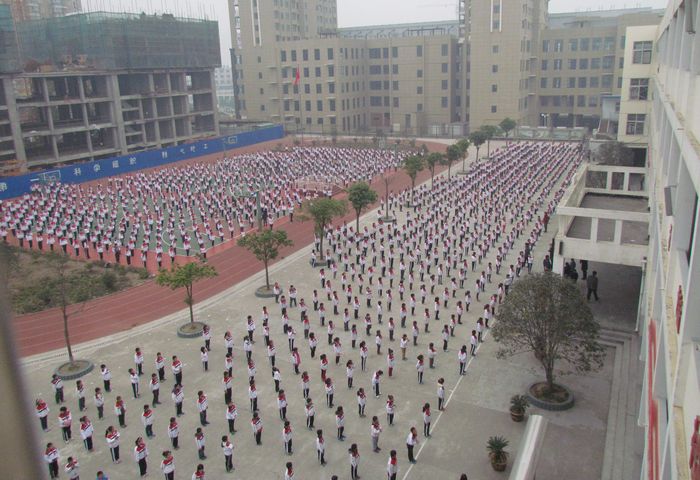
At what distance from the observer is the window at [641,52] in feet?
97.7

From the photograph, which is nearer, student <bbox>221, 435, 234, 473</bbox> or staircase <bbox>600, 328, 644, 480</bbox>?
student <bbox>221, 435, 234, 473</bbox>

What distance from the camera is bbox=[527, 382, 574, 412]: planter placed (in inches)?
503

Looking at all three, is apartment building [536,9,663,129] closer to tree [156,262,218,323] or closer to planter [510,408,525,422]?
tree [156,262,218,323]

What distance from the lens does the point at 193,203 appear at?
3344cm

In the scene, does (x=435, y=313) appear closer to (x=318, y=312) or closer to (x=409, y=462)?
(x=318, y=312)

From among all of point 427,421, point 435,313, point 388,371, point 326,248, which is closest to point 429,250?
point 326,248

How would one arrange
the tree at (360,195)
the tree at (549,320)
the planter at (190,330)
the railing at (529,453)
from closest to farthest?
the railing at (529,453) < the tree at (549,320) < the planter at (190,330) < the tree at (360,195)

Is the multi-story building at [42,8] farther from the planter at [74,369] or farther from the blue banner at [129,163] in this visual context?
the planter at [74,369]

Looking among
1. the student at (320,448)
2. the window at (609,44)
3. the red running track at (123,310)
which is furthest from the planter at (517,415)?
the window at (609,44)

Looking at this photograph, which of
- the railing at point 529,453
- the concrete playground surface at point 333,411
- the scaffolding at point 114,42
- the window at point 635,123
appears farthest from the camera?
the scaffolding at point 114,42

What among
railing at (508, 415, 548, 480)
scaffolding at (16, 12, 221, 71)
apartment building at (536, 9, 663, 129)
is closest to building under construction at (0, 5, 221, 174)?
scaffolding at (16, 12, 221, 71)

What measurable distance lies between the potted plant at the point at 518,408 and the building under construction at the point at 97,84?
4092 centimetres

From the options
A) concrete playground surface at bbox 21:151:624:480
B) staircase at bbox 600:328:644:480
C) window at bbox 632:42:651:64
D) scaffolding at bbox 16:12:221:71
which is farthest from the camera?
scaffolding at bbox 16:12:221:71

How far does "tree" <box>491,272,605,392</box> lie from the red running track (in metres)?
11.2
